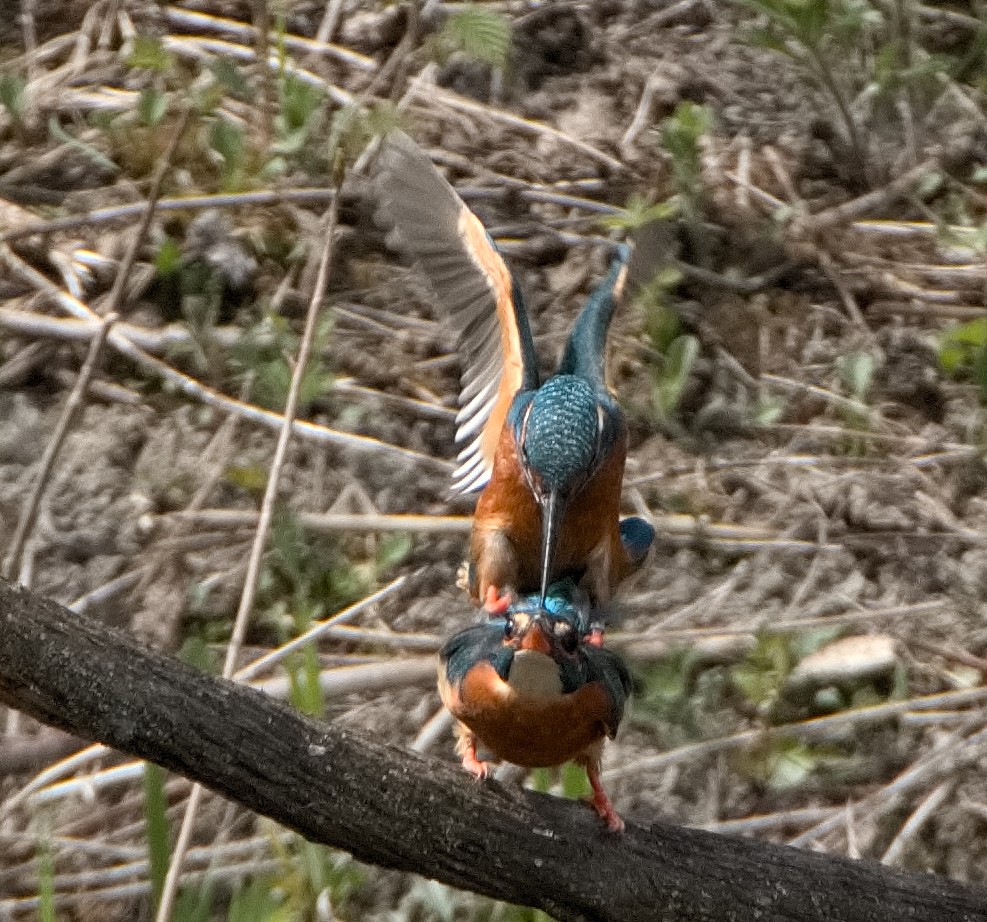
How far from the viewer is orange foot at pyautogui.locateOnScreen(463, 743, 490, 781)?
2874 millimetres

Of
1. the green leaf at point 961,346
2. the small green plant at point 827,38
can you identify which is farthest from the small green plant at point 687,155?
the green leaf at point 961,346

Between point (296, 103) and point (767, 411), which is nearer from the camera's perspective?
point (767, 411)

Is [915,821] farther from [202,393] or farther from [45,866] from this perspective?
[202,393]

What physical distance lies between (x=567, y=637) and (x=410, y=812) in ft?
1.19

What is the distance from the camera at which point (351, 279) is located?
520 cm

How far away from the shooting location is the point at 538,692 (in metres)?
2.78

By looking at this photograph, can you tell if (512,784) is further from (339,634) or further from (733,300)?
(733,300)

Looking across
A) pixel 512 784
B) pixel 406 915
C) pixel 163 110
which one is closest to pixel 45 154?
pixel 163 110

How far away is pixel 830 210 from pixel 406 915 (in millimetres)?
2648

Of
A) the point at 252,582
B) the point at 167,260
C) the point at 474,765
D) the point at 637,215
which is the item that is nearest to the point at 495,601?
the point at 252,582

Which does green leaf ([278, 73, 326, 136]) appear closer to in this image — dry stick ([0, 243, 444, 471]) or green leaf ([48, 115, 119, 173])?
green leaf ([48, 115, 119, 173])

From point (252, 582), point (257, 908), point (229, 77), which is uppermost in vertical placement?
point (252, 582)

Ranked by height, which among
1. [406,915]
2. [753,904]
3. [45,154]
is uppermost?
[753,904]

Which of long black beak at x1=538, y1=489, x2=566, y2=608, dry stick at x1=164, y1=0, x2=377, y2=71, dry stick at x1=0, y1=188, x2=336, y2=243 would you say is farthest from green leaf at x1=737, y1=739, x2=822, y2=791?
dry stick at x1=164, y1=0, x2=377, y2=71
